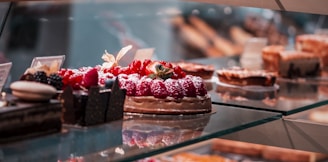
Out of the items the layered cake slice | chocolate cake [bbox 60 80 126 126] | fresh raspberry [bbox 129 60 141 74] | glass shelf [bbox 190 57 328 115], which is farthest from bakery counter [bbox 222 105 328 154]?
chocolate cake [bbox 60 80 126 126]

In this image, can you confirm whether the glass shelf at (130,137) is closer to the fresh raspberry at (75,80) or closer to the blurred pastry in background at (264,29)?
the fresh raspberry at (75,80)

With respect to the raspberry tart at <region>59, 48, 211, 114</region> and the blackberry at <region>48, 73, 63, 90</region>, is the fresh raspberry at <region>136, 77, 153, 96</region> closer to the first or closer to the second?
the raspberry tart at <region>59, 48, 211, 114</region>

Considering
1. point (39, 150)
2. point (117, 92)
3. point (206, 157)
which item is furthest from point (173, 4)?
point (39, 150)

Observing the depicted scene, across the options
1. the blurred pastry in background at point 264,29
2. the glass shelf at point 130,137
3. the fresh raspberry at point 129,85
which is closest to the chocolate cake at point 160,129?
the glass shelf at point 130,137

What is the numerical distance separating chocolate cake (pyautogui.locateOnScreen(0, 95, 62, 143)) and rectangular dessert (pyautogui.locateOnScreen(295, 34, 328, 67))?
9.38 feet

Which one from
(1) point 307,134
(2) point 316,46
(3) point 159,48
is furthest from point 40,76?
(3) point 159,48

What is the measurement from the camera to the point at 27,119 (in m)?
2.06

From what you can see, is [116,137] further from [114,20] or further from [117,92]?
[114,20]

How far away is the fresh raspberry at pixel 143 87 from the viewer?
269 cm

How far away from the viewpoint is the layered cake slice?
429cm

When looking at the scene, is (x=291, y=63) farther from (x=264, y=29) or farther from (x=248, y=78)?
(x=264, y=29)

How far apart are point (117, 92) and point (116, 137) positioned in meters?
0.20

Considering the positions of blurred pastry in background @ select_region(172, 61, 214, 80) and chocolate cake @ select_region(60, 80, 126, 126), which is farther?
blurred pastry in background @ select_region(172, 61, 214, 80)

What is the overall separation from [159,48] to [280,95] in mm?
2870
